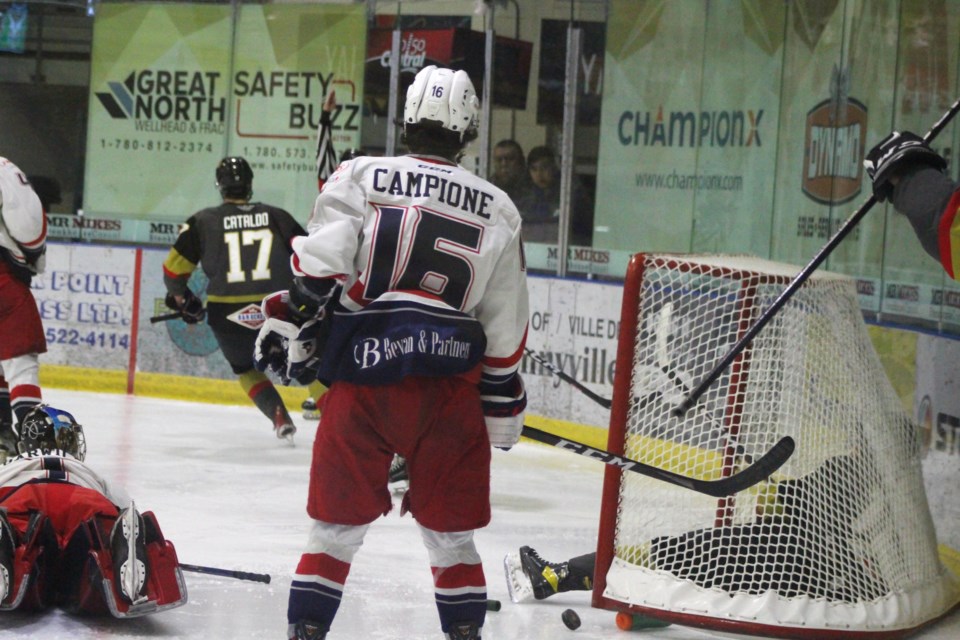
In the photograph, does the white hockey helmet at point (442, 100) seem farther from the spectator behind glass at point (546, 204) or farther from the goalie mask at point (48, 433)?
the spectator behind glass at point (546, 204)

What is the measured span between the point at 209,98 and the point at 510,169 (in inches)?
82.8

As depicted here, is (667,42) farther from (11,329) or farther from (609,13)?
(11,329)

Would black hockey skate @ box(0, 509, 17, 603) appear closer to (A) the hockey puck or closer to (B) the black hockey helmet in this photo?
(A) the hockey puck

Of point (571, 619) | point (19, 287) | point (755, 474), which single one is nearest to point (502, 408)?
point (755, 474)

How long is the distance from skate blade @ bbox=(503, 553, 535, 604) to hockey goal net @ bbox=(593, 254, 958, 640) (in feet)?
0.93

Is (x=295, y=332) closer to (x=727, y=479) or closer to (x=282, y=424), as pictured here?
(x=727, y=479)

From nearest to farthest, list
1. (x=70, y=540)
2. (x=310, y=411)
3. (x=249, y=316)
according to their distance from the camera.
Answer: (x=70, y=540) → (x=249, y=316) → (x=310, y=411)

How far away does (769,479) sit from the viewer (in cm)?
355

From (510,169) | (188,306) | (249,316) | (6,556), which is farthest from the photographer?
(510,169)

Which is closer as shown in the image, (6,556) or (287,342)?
(287,342)

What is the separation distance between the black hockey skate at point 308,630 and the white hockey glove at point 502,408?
479 mm

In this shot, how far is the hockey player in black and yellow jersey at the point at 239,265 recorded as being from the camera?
5.95 metres

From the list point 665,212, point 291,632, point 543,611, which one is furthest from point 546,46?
point 291,632

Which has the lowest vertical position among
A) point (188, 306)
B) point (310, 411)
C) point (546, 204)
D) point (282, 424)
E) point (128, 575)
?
point (310, 411)
